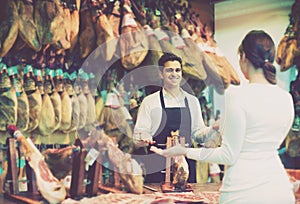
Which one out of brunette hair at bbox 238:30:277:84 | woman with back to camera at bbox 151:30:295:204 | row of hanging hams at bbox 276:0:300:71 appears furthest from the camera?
row of hanging hams at bbox 276:0:300:71

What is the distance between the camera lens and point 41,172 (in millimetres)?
2336

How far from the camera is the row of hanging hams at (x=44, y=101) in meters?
2.31

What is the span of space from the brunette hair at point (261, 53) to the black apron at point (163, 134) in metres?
0.42

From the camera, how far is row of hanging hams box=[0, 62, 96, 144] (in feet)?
7.58

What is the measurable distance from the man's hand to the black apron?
18 millimetres

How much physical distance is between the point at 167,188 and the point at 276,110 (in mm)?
669

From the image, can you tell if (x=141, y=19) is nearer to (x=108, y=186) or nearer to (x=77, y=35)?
(x=77, y=35)

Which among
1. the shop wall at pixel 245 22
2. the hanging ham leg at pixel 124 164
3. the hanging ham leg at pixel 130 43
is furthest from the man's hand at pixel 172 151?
the hanging ham leg at pixel 130 43

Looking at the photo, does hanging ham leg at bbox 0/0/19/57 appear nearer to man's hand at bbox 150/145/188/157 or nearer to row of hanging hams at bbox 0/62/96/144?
row of hanging hams at bbox 0/62/96/144

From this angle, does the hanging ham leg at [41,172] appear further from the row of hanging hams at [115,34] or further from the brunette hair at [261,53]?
the brunette hair at [261,53]

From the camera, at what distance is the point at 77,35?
→ 2.48 metres

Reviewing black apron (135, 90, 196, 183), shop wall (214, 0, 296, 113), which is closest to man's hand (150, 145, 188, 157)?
black apron (135, 90, 196, 183)

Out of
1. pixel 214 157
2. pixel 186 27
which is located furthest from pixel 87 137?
pixel 186 27

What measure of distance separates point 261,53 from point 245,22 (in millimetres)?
524
